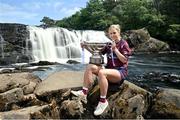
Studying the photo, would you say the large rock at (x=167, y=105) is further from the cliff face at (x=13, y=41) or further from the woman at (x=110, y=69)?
the cliff face at (x=13, y=41)

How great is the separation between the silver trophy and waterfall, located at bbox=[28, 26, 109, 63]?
2252 centimetres

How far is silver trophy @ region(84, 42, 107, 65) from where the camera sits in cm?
757

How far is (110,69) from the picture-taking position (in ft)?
25.0

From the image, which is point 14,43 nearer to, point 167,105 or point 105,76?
point 105,76

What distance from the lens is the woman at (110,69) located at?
7.45 m

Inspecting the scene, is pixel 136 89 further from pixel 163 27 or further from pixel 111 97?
pixel 163 27

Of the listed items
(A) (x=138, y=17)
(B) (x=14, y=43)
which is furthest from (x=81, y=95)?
(A) (x=138, y=17)

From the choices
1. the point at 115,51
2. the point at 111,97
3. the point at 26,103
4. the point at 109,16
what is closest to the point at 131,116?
the point at 111,97

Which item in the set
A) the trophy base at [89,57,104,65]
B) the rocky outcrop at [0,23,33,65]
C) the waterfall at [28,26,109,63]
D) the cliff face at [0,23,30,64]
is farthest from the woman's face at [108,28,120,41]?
the waterfall at [28,26,109,63]

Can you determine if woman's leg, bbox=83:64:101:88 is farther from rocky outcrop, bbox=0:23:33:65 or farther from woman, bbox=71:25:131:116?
rocky outcrop, bbox=0:23:33:65

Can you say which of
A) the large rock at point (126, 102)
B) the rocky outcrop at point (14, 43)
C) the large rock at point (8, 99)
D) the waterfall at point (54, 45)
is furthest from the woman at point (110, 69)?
the waterfall at point (54, 45)

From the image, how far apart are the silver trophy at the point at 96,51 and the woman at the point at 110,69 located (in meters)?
0.09

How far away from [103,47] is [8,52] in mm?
22799

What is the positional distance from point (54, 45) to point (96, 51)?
25136mm
